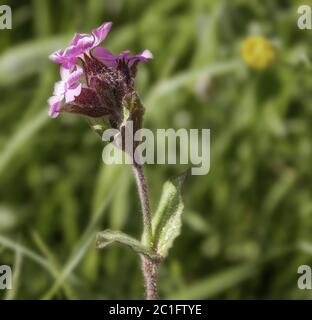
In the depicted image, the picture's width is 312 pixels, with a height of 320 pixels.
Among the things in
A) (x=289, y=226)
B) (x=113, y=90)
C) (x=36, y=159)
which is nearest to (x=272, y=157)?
(x=289, y=226)

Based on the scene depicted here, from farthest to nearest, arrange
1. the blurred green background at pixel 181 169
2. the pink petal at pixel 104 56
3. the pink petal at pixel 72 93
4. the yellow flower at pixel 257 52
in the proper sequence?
1. the yellow flower at pixel 257 52
2. the blurred green background at pixel 181 169
3. the pink petal at pixel 104 56
4. the pink petal at pixel 72 93

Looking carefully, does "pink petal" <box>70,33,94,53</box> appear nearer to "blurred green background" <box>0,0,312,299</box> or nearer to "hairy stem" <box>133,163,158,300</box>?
"hairy stem" <box>133,163,158,300</box>

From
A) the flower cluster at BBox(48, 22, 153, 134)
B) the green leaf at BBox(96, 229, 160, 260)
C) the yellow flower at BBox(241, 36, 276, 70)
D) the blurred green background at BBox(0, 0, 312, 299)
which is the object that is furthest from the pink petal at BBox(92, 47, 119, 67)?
the yellow flower at BBox(241, 36, 276, 70)

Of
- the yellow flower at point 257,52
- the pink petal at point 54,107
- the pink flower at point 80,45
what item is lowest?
the pink petal at point 54,107

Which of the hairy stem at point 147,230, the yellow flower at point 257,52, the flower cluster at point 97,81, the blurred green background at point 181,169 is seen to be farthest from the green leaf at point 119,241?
the yellow flower at point 257,52

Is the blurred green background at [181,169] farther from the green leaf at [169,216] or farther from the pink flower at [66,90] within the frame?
the pink flower at [66,90]

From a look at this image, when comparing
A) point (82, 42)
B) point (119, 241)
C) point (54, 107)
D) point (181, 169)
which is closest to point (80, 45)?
point (82, 42)
